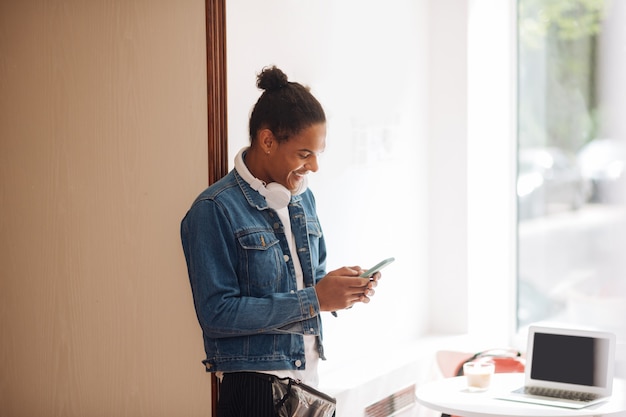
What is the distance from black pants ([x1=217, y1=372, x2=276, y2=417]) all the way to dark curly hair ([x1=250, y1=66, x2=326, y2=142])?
62 centimetres

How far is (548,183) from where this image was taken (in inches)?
162

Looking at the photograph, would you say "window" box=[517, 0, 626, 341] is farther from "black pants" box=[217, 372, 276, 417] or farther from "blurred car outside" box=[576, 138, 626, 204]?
"black pants" box=[217, 372, 276, 417]

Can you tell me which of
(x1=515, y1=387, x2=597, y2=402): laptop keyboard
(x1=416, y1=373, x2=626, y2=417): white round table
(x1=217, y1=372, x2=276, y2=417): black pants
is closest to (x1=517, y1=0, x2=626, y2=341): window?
(x1=416, y1=373, x2=626, y2=417): white round table

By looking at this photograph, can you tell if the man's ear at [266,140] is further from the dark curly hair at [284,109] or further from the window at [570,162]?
the window at [570,162]

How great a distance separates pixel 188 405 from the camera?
2545 mm

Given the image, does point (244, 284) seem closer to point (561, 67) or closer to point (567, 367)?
point (567, 367)

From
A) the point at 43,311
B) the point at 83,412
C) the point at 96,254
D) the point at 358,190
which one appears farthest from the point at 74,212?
the point at 358,190

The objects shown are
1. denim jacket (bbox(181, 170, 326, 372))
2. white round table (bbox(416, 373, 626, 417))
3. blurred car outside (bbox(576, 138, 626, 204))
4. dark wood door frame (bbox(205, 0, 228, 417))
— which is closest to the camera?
denim jacket (bbox(181, 170, 326, 372))

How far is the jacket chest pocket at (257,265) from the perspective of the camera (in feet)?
7.06

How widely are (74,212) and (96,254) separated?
15cm

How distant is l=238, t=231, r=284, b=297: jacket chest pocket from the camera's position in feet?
7.06

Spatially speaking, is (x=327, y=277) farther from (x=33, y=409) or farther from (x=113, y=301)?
Result: (x=33, y=409)

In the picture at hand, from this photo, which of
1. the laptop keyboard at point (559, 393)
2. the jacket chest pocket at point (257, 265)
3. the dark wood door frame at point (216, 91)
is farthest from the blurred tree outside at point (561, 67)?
the jacket chest pocket at point (257, 265)

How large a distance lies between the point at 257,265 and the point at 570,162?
2.37 metres
